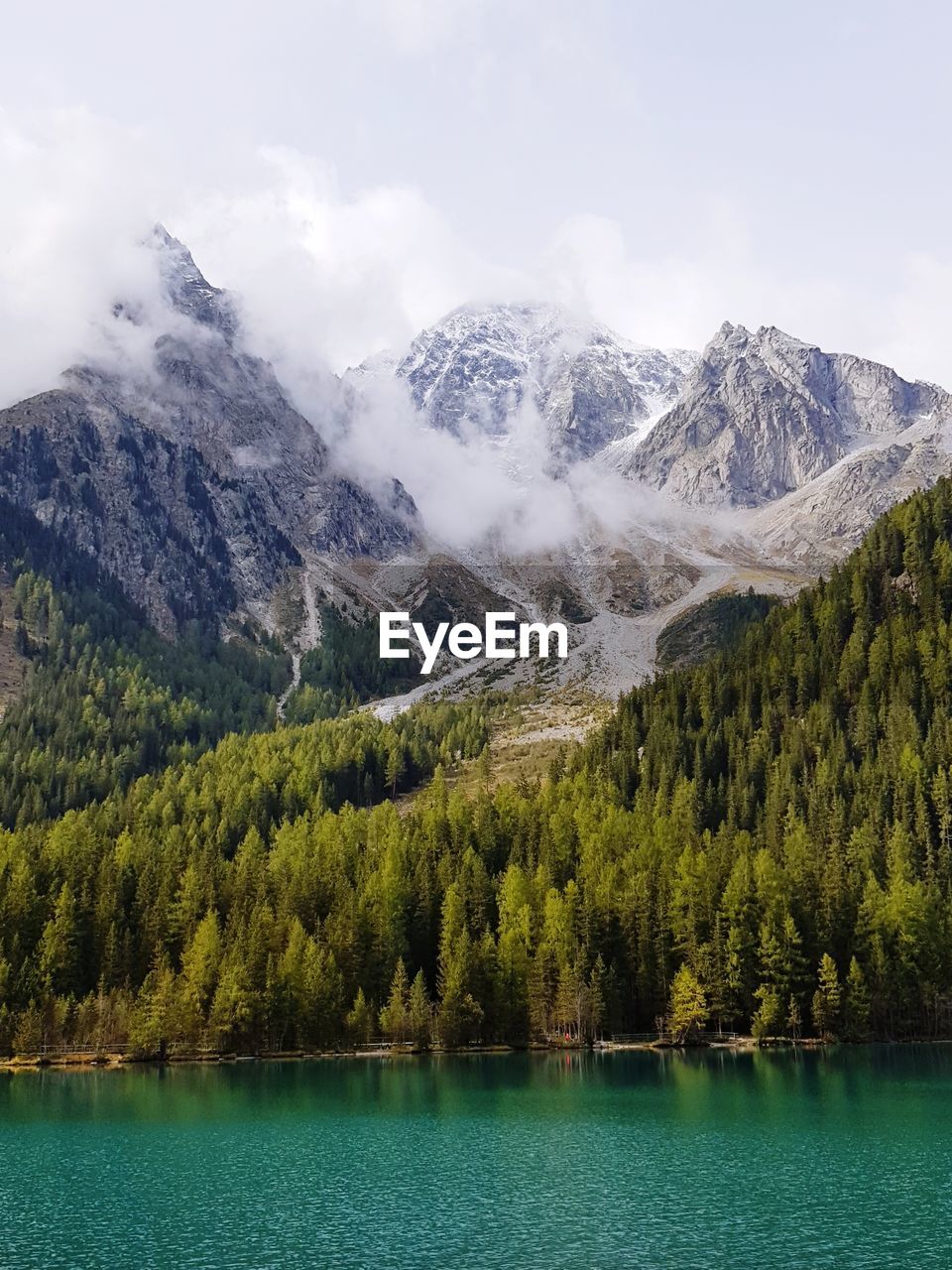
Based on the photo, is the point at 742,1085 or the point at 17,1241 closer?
the point at 17,1241

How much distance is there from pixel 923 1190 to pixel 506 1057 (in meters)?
73.5

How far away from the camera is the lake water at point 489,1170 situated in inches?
2133

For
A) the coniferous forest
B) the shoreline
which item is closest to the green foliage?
the coniferous forest

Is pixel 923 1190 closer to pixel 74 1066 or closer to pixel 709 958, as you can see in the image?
pixel 709 958

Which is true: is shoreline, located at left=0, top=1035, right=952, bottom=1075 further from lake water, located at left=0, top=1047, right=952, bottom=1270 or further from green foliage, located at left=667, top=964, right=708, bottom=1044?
lake water, located at left=0, top=1047, right=952, bottom=1270

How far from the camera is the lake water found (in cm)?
5419

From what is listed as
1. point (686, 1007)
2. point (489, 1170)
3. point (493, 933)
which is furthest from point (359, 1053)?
point (489, 1170)

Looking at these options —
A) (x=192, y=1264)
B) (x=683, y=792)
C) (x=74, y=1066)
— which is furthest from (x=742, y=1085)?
(x=683, y=792)

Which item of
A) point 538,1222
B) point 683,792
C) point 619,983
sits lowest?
point 538,1222

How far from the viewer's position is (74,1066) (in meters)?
130

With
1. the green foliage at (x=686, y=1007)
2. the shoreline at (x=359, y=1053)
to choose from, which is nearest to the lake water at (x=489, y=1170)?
the shoreline at (x=359, y=1053)

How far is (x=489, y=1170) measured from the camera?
234 ft

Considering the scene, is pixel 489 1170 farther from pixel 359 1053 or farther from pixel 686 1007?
pixel 686 1007

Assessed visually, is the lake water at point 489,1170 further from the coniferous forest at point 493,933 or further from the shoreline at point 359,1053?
the coniferous forest at point 493,933
